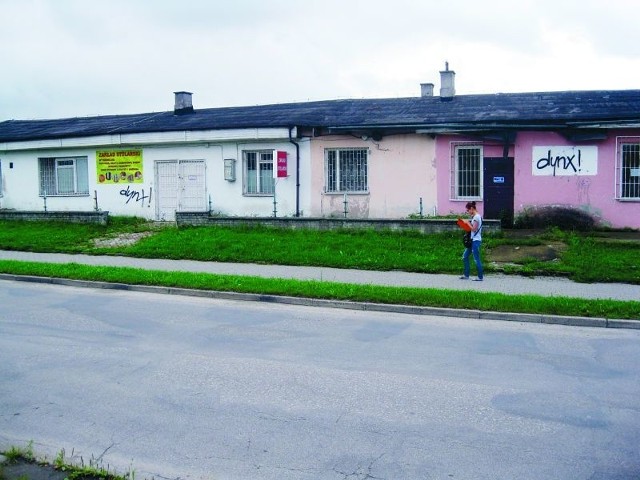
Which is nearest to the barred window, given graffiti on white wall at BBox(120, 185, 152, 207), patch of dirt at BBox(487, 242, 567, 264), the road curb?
graffiti on white wall at BBox(120, 185, 152, 207)

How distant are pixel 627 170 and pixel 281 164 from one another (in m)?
10.5

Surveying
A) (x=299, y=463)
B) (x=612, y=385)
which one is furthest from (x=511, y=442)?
(x=612, y=385)

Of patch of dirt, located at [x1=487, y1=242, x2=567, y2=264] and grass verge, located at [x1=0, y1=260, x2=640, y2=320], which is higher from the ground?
patch of dirt, located at [x1=487, y1=242, x2=567, y2=264]

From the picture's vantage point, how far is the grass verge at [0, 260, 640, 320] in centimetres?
1091

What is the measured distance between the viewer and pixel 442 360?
27.1ft

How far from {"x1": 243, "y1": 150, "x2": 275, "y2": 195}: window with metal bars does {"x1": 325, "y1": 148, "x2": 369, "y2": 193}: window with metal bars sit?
79.3 inches

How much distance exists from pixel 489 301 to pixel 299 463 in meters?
6.81

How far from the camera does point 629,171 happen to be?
20.0 m

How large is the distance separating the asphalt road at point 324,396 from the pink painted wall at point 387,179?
11.4 m

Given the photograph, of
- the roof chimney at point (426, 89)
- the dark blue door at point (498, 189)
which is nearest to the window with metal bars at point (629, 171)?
the dark blue door at point (498, 189)

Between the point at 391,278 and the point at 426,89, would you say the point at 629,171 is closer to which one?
the point at 426,89

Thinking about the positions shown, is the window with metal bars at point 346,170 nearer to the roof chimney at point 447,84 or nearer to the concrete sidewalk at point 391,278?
the roof chimney at point 447,84

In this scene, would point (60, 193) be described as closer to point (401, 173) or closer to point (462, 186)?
point (401, 173)

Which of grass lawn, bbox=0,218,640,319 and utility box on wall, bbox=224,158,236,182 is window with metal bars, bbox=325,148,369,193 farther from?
grass lawn, bbox=0,218,640,319
